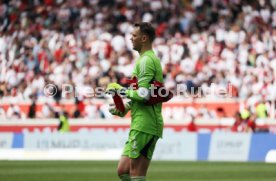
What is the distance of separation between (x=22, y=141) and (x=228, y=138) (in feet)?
22.1

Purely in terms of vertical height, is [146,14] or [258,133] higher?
[146,14]

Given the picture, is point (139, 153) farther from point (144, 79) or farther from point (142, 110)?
point (144, 79)

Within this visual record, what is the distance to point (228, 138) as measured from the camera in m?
24.8

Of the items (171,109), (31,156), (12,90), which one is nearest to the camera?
(31,156)

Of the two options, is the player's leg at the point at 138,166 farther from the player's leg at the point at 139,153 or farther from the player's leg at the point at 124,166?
the player's leg at the point at 124,166

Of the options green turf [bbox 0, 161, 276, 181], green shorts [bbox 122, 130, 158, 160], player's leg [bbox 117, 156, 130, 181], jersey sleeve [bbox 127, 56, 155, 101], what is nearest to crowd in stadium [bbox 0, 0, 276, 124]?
green turf [bbox 0, 161, 276, 181]

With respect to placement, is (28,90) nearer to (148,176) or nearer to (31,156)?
(31,156)

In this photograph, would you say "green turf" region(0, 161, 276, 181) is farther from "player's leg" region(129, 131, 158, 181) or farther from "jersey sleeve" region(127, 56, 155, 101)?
"jersey sleeve" region(127, 56, 155, 101)

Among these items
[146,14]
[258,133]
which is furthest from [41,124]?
[258,133]

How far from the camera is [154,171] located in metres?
19.7

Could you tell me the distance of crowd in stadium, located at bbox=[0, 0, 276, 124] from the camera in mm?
28312

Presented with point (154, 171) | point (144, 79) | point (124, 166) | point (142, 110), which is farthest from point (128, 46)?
point (144, 79)

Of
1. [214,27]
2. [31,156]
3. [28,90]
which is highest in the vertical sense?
[214,27]

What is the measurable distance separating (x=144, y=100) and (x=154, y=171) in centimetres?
1059
